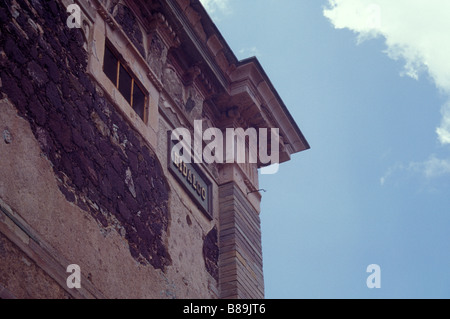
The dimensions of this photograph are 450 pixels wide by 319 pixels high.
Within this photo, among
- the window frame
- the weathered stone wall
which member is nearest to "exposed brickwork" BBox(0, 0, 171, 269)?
the weathered stone wall

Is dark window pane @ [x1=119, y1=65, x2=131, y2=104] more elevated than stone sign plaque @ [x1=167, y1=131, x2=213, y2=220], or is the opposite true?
dark window pane @ [x1=119, y1=65, x2=131, y2=104]

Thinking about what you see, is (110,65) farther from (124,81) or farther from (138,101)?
(138,101)

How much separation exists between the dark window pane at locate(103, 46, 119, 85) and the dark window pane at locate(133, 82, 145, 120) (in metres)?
0.40

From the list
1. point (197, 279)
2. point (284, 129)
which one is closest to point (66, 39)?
point (197, 279)

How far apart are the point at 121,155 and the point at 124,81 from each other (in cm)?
100

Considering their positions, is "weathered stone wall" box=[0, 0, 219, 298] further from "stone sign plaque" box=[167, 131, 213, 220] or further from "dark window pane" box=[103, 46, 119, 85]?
"dark window pane" box=[103, 46, 119, 85]

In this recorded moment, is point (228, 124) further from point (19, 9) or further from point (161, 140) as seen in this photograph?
point (19, 9)

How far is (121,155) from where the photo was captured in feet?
26.1

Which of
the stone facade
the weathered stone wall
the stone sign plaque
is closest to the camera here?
the weathered stone wall

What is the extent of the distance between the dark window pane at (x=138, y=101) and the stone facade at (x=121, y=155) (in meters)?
0.09

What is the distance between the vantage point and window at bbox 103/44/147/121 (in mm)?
8352

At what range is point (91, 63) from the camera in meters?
7.86

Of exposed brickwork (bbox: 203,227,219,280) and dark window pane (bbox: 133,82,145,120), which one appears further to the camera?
exposed brickwork (bbox: 203,227,219,280)

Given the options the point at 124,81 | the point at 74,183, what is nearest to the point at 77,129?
the point at 74,183
